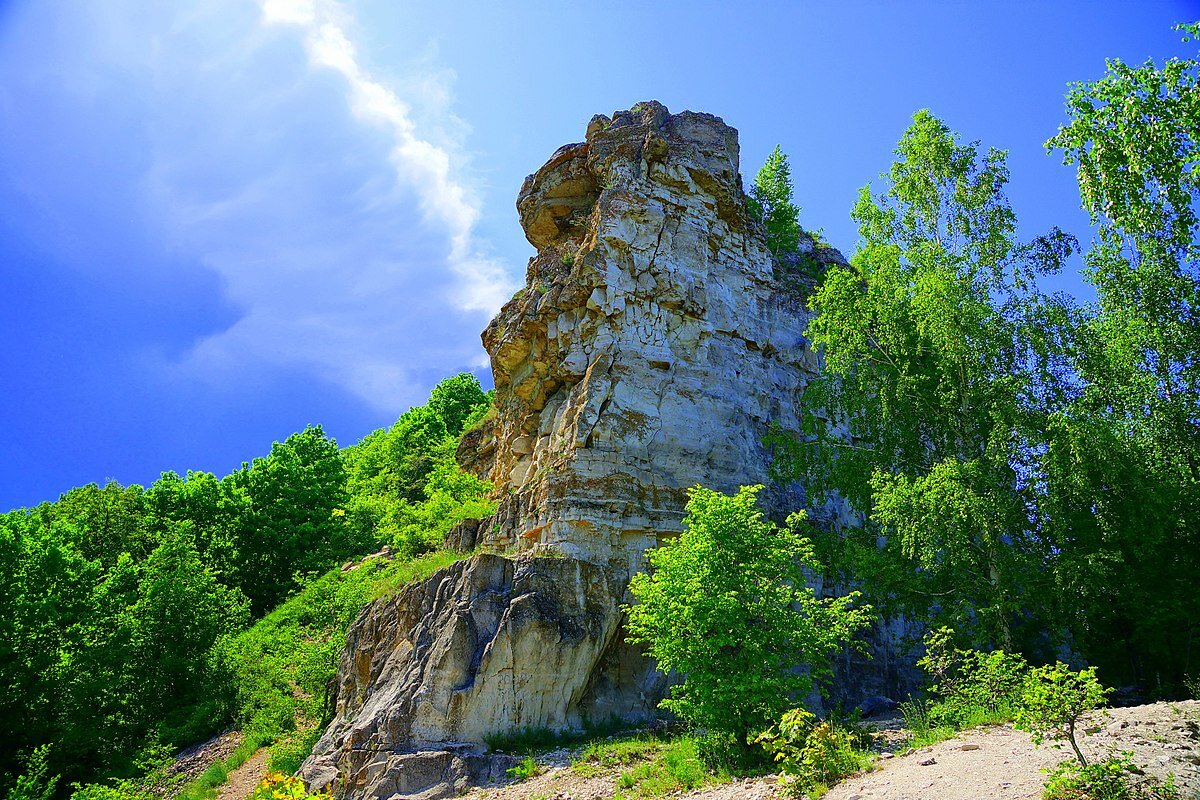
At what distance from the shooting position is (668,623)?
14.0 m

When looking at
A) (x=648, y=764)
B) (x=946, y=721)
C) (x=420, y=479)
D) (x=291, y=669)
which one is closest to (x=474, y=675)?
(x=648, y=764)

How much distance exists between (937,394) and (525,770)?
1251cm

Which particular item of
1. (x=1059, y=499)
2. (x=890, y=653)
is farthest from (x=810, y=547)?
(x=890, y=653)

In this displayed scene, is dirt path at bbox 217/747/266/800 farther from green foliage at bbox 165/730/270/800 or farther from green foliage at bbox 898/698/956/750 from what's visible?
green foliage at bbox 898/698/956/750

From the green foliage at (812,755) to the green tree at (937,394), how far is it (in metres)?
5.39

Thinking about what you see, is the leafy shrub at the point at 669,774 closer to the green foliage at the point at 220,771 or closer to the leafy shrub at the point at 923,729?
the leafy shrub at the point at 923,729

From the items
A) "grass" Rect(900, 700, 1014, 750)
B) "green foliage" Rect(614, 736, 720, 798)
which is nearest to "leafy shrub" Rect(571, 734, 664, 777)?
"green foliage" Rect(614, 736, 720, 798)

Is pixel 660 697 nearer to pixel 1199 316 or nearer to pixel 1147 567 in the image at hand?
pixel 1147 567

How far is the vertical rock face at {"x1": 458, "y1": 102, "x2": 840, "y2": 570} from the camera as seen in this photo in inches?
807

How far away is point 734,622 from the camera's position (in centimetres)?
1332

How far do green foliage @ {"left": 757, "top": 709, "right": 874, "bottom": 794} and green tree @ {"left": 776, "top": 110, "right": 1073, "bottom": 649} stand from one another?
5.39 m

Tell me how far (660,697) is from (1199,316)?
14573 millimetres

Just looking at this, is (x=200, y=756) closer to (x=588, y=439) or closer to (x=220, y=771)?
(x=220, y=771)

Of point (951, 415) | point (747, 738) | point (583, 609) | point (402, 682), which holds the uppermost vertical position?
point (951, 415)
